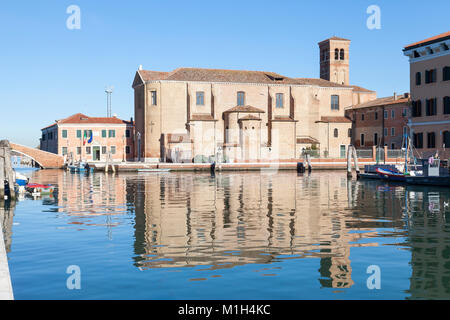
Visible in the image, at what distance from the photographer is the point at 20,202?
25188mm

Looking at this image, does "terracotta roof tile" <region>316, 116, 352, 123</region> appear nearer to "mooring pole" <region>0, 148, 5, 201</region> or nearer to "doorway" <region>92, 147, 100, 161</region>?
"doorway" <region>92, 147, 100, 161</region>

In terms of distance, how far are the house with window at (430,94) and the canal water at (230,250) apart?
71.9 ft

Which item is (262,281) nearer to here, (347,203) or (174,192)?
(347,203)

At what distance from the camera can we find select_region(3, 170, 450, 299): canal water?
30.4 feet

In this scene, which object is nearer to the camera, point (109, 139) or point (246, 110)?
point (246, 110)

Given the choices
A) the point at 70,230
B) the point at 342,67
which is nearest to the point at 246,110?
the point at 342,67

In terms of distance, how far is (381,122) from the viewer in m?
68.3

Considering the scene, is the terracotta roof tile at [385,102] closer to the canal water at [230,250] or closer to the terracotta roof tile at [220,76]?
the terracotta roof tile at [220,76]

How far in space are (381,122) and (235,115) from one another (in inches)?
765

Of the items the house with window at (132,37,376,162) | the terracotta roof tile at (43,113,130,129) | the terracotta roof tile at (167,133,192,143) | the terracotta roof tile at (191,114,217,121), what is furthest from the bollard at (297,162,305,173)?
the terracotta roof tile at (43,113,130,129)

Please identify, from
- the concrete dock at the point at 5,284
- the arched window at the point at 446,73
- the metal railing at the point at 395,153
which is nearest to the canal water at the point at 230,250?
the concrete dock at the point at 5,284

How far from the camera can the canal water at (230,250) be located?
9.27 metres
